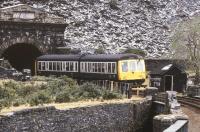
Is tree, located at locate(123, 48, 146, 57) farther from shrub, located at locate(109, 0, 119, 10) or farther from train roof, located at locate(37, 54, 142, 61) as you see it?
train roof, located at locate(37, 54, 142, 61)

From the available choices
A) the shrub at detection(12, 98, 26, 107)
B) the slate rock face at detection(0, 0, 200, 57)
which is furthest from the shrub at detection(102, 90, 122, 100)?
the slate rock face at detection(0, 0, 200, 57)

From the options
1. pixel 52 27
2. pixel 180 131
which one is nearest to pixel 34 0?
pixel 52 27

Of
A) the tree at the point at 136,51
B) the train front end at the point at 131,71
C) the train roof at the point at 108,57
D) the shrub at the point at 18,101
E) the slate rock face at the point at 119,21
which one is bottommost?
the shrub at the point at 18,101

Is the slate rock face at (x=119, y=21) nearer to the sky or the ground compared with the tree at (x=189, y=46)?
nearer to the sky

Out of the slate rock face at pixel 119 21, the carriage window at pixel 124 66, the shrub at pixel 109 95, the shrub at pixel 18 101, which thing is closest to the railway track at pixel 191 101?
the carriage window at pixel 124 66

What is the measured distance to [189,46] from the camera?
178 ft

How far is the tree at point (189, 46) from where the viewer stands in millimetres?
52875

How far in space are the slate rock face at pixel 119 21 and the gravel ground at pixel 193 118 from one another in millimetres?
25928

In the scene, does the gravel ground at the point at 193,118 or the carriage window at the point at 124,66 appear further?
the carriage window at the point at 124,66

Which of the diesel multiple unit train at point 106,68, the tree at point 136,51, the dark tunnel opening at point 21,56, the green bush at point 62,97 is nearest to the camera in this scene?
the green bush at point 62,97

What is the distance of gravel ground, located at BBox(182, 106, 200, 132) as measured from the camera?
23.8 meters

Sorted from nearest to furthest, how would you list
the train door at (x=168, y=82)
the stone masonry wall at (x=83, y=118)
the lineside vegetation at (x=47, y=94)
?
1. the stone masonry wall at (x=83, y=118)
2. the lineside vegetation at (x=47, y=94)
3. the train door at (x=168, y=82)

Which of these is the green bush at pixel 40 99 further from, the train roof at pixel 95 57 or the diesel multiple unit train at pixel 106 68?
the train roof at pixel 95 57

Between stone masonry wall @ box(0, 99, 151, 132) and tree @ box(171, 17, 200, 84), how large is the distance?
73.6 ft
